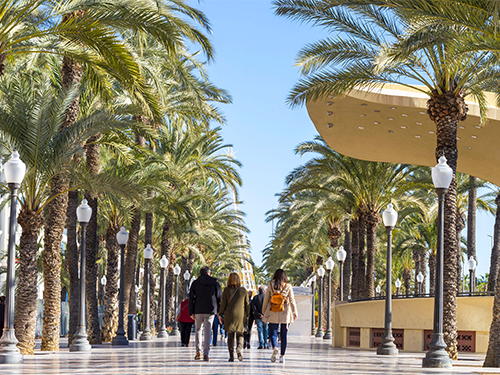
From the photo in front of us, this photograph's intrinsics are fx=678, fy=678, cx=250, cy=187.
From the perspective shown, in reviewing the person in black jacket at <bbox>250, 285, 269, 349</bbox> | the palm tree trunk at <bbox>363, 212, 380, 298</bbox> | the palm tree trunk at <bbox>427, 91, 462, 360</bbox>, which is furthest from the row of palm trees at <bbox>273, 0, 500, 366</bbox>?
the palm tree trunk at <bbox>363, 212, 380, 298</bbox>

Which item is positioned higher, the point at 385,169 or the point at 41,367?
the point at 385,169

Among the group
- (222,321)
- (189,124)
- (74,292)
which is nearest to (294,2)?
(222,321)

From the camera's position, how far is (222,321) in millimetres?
12586

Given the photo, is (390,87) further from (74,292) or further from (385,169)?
(74,292)

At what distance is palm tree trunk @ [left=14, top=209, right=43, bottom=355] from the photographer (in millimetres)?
15734

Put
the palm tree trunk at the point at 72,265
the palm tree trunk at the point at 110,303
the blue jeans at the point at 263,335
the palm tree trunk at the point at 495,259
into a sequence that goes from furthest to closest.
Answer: the palm tree trunk at the point at 495,259 < the palm tree trunk at the point at 110,303 < the palm tree trunk at the point at 72,265 < the blue jeans at the point at 263,335

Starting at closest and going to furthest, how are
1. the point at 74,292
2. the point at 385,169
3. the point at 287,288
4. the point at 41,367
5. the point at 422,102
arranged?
the point at 41,367 → the point at 287,288 → the point at 422,102 → the point at 74,292 → the point at 385,169

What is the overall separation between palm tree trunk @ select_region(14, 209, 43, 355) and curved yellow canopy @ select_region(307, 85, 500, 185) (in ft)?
26.6

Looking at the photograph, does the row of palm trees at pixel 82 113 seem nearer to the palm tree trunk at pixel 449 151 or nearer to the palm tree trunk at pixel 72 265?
the palm tree trunk at pixel 72 265

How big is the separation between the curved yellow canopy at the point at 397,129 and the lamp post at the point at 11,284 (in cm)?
867

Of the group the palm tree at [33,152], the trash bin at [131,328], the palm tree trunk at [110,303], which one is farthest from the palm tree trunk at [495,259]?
the palm tree at [33,152]

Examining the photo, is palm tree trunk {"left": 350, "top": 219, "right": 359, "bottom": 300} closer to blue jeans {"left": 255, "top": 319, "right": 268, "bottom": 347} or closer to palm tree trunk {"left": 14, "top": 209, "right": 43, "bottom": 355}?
blue jeans {"left": 255, "top": 319, "right": 268, "bottom": 347}

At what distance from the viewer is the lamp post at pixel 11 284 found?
12.4 metres

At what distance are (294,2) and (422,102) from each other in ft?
17.7
